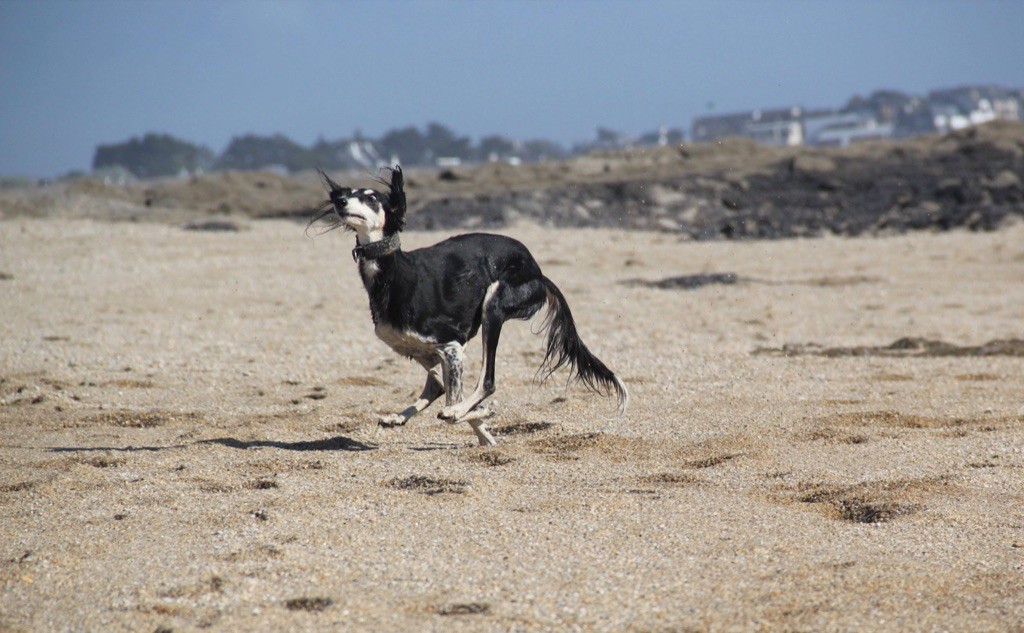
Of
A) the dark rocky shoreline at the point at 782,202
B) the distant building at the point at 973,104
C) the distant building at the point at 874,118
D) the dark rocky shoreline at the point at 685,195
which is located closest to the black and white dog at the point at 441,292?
the dark rocky shoreline at the point at 685,195

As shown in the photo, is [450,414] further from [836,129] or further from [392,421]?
[836,129]

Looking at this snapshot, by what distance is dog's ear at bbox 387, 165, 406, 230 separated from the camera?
6.58 meters

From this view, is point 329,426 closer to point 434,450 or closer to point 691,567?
point 434,450

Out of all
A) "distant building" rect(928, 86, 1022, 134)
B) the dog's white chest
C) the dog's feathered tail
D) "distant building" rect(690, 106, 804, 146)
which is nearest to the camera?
the dog's white chest

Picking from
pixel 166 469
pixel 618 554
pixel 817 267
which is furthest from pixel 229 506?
pixel 817 267

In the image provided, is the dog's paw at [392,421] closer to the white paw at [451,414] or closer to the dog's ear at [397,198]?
the white paw at [451,414]

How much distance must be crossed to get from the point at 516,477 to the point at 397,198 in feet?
5.48

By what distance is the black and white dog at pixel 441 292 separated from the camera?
6551 millimetres

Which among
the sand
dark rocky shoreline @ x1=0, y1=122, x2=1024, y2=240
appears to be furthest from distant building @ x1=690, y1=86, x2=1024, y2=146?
the sand

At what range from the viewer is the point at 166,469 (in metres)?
6.34

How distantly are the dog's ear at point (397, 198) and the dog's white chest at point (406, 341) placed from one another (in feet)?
1.91

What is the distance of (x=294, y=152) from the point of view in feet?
320

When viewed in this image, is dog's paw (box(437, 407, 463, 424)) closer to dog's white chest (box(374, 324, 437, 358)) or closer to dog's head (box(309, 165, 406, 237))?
dog's white chest (box(374, 324, 437, 358))

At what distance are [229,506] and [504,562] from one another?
1.51 metres
